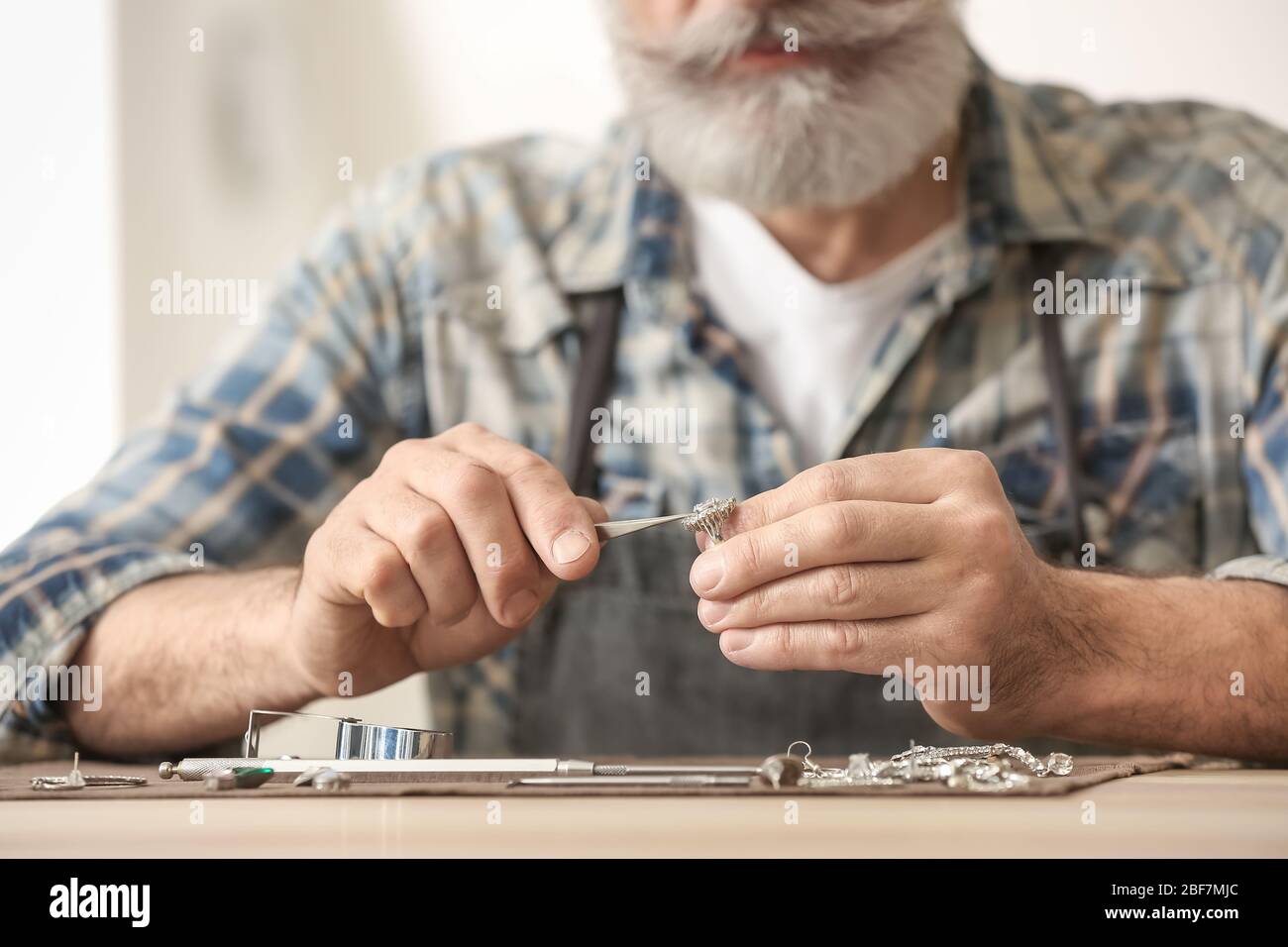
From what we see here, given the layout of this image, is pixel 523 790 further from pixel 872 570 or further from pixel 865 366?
pixel 865 366

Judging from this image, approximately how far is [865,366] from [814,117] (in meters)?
0.23

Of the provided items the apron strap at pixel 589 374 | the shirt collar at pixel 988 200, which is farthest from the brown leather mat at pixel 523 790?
the shirt collar at pixel 988 200

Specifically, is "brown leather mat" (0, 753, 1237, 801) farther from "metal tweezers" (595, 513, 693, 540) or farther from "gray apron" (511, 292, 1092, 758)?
"gray apron" (511, 292, 1092, 758)

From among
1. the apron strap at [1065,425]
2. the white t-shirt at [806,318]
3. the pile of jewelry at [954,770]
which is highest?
the white t-shirt at [806,318]

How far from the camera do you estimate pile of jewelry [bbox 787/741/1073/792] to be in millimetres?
492

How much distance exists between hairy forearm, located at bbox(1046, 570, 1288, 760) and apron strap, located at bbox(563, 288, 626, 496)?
465 millimetres

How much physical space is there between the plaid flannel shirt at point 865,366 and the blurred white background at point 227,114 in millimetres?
430

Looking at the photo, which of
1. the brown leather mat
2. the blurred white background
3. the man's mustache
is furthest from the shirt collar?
the brown leather mat

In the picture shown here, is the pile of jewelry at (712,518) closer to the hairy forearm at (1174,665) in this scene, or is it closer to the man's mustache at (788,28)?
the hairy forearm at (1174,665)

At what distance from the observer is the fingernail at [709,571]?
21.2 inches

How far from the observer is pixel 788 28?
92cm

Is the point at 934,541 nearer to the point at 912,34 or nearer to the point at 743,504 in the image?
the point at 743,504

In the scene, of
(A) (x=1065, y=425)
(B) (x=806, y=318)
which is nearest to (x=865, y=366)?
(B) (x=806, y=318)

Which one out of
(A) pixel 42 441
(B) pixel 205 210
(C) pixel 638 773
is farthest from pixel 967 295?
(A) pixel 42 441
